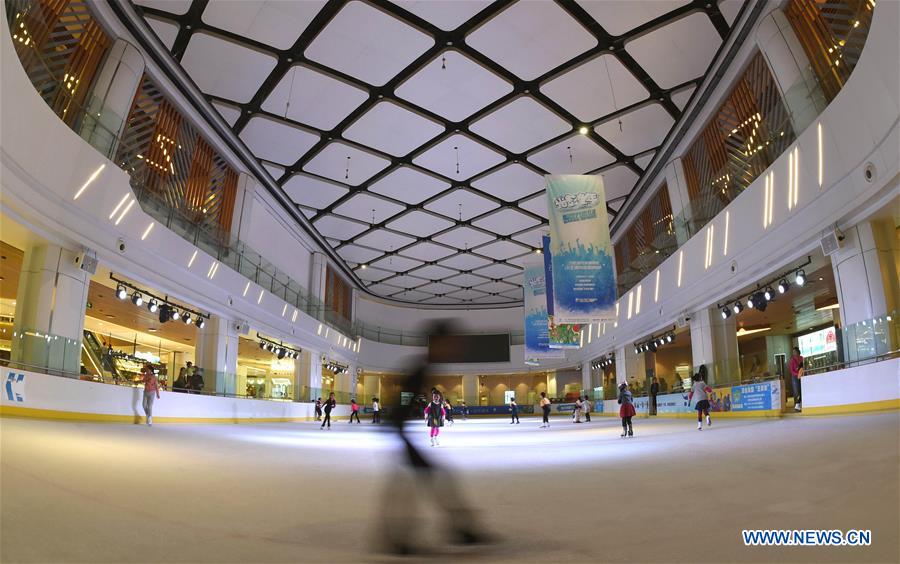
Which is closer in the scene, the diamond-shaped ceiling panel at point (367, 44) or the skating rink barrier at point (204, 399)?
the skating rink barrier at point (204, 399)

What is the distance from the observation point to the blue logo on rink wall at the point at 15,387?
33.8 ft

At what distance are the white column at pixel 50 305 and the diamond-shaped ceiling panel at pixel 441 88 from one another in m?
6.67

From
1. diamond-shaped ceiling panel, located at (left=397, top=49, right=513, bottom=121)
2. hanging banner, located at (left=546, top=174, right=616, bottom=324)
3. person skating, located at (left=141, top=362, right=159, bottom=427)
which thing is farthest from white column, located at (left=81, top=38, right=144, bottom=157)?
hanging banner, located at (left=546, top=174, right=616, bottom=324)

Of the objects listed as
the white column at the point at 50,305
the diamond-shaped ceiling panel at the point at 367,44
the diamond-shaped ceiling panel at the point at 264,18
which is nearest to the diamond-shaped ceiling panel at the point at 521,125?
the diamond-shaped ceiling panel at the point at 367,44

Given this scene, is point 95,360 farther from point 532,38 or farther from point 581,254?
point 532,38

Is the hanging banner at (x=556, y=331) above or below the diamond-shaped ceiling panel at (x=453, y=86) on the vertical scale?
below

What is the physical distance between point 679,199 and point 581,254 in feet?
27.3

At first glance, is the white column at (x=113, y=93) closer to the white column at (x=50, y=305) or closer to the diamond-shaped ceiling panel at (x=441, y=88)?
the diamond-shaped ceiling panel at (x=441, y=88)

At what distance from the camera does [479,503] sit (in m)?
4.69

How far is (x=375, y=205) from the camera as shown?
26.7 meters

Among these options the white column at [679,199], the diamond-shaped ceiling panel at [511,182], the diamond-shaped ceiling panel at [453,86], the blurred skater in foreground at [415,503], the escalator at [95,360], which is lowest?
the blurred skater in foreground at [415,503]

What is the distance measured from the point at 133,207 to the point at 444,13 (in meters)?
9.66

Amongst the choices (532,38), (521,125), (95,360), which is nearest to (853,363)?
(532,38)

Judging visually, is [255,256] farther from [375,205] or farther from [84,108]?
[84,108]
